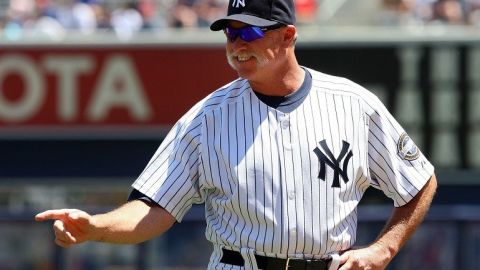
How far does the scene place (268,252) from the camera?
382 centimetres

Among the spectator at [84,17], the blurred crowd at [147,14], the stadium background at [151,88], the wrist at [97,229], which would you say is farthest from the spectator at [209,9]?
the wrist at [97,229]

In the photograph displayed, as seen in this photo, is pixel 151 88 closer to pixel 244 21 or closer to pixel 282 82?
pixel 282 82

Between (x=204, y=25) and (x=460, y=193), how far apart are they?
3.32 meters

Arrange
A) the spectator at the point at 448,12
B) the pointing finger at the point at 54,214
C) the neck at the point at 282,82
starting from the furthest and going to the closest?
1. the spectator at the point at 448,12
2. the neck at the point at 282,82
3. the pointing finger at the point at 54,214

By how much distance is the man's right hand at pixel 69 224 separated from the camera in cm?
354

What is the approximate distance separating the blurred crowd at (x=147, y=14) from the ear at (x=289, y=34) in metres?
9.06

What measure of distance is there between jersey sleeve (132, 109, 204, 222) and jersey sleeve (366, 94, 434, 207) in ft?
1.86

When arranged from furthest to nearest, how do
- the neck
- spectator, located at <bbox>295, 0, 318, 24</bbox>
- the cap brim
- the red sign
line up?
the red sign, spectator, located at <bbox>295, 0, 318, 24</bbox>, the neck, the cap brim

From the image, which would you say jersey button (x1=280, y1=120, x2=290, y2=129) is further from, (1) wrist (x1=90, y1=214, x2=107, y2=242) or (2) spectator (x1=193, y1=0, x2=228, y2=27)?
(2) spectator (x1=193, y1=0, x2=228, y2=27)

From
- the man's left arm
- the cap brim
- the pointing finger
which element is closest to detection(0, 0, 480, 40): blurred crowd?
the man's left arm

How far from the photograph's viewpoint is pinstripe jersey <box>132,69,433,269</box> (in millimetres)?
3803

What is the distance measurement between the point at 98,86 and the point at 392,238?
9.99 meters

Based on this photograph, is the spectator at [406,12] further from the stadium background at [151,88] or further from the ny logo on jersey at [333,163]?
the ny logo on jersey at [333,163]

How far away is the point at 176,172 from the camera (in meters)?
3.92
